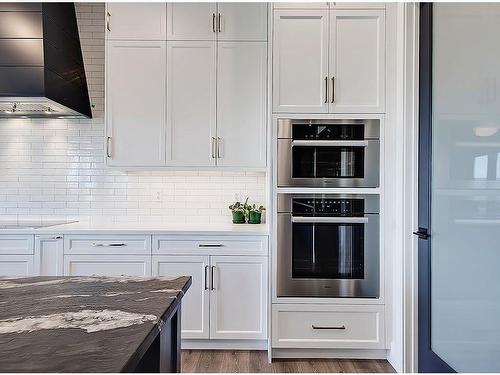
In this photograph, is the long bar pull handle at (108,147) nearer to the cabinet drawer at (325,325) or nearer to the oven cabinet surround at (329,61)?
Answer: the oven cabinet surround at (329,61)

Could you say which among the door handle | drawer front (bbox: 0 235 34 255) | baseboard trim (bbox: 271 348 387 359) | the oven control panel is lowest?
baseboard trim (bbox: 271 348 387 359)

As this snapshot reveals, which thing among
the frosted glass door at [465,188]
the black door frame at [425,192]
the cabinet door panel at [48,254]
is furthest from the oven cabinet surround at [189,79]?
the frosted glass door at [465,188]

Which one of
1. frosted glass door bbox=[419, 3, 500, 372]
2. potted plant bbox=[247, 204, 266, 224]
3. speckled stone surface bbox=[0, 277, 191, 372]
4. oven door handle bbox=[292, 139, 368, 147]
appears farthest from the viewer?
potted plant bbox=[247, 204, 266, 224]

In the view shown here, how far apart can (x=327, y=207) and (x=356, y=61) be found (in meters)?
1.09

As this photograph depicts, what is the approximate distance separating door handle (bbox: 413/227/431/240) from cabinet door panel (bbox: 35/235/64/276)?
2.51 meters

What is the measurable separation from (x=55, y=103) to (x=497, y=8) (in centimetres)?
286

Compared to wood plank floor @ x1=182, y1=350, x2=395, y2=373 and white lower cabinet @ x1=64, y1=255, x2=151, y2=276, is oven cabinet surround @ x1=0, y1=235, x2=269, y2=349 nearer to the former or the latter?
white lower cabinet @ x1=64, y1=255, x2=151, y2=276

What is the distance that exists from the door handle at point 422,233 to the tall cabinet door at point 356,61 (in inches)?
36.4

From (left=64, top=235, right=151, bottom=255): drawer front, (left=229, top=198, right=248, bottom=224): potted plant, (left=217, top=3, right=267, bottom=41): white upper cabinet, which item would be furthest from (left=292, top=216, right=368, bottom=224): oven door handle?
(left=217, top=3, right=267, bottom=41): white upper cabinet

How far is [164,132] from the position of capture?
A: 3041 mm

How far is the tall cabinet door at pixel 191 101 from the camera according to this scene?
9.91ft

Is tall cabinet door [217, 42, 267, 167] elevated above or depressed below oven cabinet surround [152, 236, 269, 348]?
above

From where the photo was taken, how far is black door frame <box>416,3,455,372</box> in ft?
7.39

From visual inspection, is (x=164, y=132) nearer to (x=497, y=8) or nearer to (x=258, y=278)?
(x=258, y=278)
